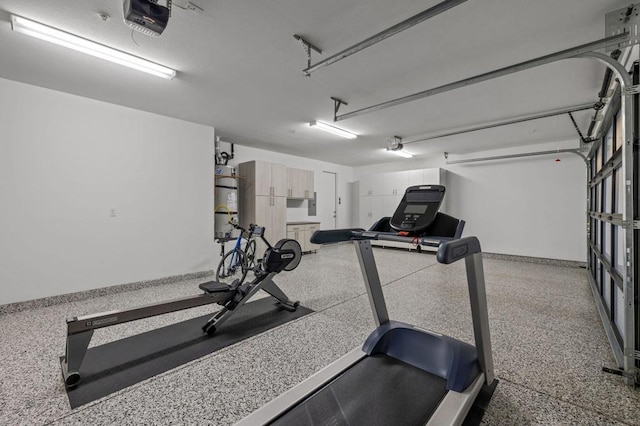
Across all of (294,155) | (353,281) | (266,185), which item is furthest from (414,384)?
(294,155)

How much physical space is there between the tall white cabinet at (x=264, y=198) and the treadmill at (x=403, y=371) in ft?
14.5

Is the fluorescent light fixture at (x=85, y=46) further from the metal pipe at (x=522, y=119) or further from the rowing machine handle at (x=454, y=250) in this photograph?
the metal pipe at (x=522, y=119)

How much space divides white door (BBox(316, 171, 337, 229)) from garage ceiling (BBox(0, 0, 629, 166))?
166 inches

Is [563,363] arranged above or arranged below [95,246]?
below

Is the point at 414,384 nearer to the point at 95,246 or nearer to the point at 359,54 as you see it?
the point at 359,54

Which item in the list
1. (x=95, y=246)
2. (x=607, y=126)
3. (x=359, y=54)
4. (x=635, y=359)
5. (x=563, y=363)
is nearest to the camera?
(x=635, y=359)

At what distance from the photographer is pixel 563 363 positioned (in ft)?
7.11

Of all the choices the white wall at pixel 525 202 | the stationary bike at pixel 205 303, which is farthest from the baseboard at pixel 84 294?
the white wall at pixel 525 202

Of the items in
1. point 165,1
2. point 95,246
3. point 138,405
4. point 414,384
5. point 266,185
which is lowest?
point 138,405

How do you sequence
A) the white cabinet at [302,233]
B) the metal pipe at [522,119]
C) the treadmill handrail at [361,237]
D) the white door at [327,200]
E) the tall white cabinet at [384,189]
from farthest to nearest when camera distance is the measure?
the white door at [327,200], the tall white cabinet at [384,189], the white cabinet at [302,233], the metal pipe at [522,119], the treadmill handrail at [361,237]

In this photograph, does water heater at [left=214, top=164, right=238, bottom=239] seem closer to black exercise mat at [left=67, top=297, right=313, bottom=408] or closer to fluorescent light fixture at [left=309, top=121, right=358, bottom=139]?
fluorescent light fixture at [left=309, top=121, right=358, bottom=139]

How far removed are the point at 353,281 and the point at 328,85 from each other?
3.11 m

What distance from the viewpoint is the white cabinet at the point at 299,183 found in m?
7.17

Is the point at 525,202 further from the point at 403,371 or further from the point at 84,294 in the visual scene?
the point at 84,294
